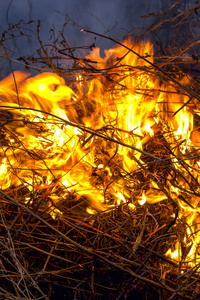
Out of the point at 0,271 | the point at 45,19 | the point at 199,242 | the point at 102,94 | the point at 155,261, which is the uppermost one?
the point at 45,19

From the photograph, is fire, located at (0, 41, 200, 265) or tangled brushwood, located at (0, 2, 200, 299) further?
fire, located at (0, 41, 200, 265)

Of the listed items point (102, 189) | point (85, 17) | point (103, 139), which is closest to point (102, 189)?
point (102, 189)

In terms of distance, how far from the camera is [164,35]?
2.05 m

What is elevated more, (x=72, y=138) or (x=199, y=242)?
(x=72, y=138)

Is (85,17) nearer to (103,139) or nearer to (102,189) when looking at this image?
→ (103,139)

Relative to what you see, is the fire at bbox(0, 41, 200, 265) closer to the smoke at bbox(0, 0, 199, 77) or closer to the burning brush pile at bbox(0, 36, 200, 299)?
the burning brush pile at bbox(0, 36, 200, 299)

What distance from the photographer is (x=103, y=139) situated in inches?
56.0

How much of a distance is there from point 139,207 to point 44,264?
422mm

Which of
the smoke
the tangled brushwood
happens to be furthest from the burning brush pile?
the smoke

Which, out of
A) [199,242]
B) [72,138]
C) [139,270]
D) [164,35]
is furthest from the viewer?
[164,35]

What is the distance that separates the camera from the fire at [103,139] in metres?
1.33

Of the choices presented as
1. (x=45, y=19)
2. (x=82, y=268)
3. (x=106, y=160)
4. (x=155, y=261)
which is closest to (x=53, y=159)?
(x=106, y=160)

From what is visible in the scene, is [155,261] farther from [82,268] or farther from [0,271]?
[0,271]

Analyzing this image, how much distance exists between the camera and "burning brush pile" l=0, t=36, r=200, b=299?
1.09 m
